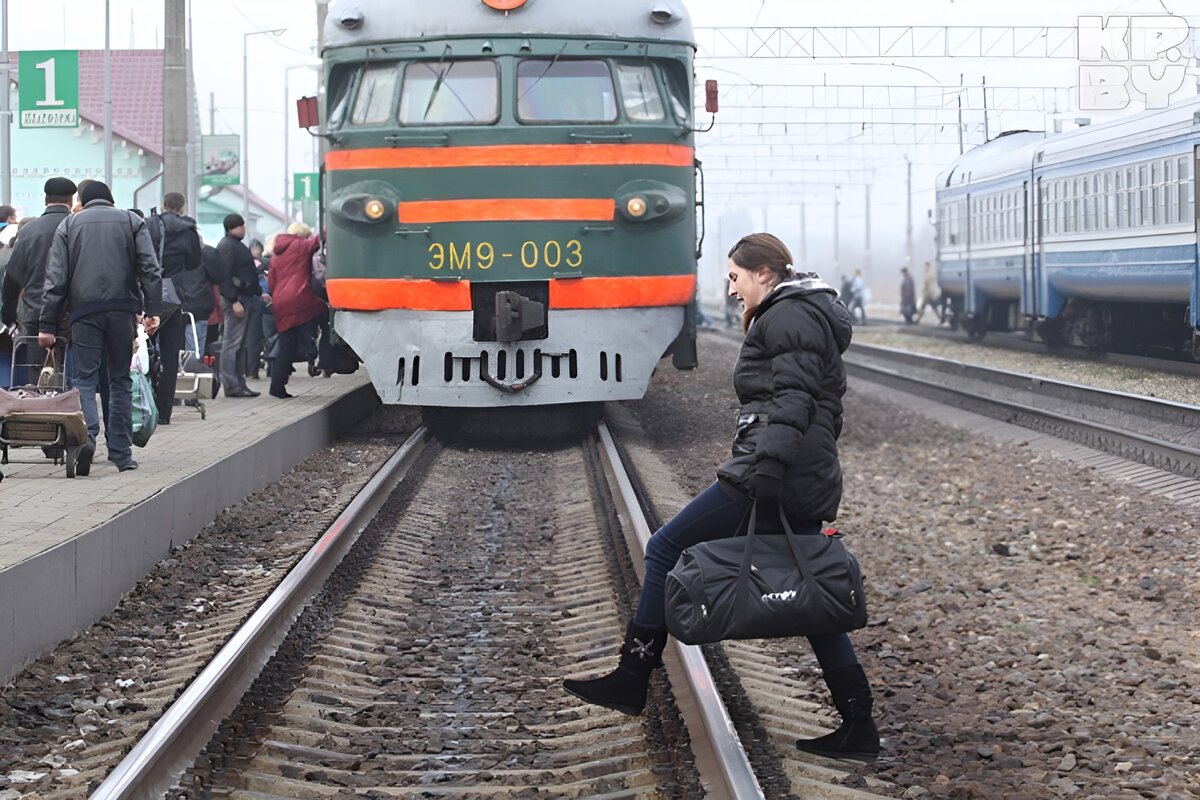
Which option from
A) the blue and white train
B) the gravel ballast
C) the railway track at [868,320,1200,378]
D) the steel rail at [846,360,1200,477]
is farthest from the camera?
the railway track at [868,320,1200,378]

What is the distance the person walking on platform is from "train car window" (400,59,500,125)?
772cm

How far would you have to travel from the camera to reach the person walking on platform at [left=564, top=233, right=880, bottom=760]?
5000mm

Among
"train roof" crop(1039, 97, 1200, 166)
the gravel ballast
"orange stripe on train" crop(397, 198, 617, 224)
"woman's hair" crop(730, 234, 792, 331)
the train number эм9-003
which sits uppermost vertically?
"train roof" crop(1039, 97, 1200, 166)

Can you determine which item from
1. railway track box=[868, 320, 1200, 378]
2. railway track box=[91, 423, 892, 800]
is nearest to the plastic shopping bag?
railway track box=[91, 423, 892, 800]

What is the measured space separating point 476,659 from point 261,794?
6.18ft

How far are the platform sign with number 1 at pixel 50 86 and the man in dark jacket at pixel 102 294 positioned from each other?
31.6 ft

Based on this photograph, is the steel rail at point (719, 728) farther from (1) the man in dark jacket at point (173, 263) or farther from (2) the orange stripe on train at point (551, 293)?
(1) the man in dark jacket at point (173, 263)

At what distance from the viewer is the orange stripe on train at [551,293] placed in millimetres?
12648

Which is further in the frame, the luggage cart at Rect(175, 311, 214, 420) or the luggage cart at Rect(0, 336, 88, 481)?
the luggage cart at Rect(175, 311, 214, 420)

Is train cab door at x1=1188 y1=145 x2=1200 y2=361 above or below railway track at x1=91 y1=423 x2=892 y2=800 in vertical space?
above

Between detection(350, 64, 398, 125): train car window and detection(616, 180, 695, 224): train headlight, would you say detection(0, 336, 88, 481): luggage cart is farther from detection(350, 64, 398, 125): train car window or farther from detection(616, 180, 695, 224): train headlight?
detection(616, 180, 695, 224): train headlight

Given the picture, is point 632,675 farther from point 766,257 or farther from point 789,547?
point 766,257

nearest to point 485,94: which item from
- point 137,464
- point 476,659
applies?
point 137,464

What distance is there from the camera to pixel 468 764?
527cm
